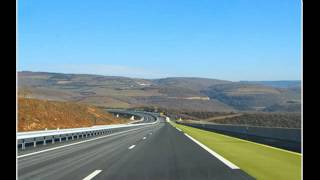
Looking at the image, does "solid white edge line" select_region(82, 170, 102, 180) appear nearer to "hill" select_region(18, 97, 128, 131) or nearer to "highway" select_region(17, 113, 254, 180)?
"highway" select_region(17, 113, 254, 180)

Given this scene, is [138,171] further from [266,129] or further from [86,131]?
[86,131]

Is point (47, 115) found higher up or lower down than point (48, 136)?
lower down

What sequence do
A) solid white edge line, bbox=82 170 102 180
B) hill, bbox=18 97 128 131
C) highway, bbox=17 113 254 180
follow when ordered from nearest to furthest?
solid white edge line, bbox=82 170 102 180 < highway, bbox=17 113 254 180 < hill, bbox=18 97 128 131

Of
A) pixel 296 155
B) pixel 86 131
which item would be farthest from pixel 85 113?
pixel 296 155

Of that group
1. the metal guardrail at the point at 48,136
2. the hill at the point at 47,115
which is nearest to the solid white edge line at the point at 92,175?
the metal guardrail at the point at 48,136

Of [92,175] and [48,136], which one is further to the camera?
[48,136]

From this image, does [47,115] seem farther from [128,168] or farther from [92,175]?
[92,175]

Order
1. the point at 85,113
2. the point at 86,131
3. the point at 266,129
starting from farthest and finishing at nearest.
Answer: the point at 85,113 < the point at 86,131 < the point at 266,129

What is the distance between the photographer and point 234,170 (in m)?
13.7

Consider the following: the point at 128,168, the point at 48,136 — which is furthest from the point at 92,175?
the point at 48,136

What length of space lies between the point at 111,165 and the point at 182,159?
9.28ft

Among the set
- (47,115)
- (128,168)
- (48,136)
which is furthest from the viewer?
(47,115)

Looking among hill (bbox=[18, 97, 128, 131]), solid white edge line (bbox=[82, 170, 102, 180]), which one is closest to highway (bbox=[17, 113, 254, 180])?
solid white edge line (bbox=[82, 170, 102, 180])
